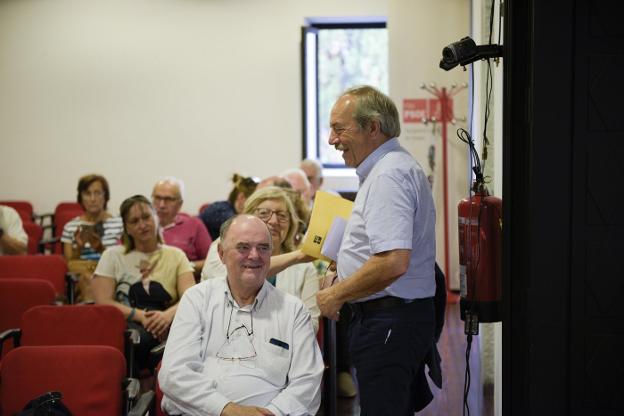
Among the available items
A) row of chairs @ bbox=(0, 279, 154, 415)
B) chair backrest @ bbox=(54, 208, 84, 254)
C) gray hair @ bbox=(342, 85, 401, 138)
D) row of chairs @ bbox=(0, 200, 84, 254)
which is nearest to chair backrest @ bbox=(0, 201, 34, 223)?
row of chairs @ bbox=(0, 200, 84, 254)

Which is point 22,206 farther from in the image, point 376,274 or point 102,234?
point 376,274

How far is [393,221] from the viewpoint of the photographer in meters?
2.64

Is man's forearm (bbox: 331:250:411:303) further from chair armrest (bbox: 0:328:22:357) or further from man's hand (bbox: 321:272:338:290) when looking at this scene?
chair armrest (bbox: 0:328:22:357)

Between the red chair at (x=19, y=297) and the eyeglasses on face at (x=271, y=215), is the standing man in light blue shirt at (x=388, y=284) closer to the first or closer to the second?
the eyeglasses on face at (x=271, y=215)

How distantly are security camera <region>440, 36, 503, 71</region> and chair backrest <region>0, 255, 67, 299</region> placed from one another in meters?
3.38

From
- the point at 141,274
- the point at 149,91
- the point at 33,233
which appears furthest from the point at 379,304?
the point at 149,91

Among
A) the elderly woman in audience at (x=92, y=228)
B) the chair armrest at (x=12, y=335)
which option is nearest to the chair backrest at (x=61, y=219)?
the elderly woman in audience at (x=92, y=228)

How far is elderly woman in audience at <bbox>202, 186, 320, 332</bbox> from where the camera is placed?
3.91 meters

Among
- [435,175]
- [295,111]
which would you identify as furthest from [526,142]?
[295,111]

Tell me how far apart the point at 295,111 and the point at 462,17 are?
2230 millimetres

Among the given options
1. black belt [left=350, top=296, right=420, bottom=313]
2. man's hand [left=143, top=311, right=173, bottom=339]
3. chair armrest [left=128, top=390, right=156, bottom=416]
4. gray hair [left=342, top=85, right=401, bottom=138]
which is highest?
gray hair [left=342, top=85, right=401, bottom=138]

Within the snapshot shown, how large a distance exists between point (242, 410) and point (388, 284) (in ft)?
2.21

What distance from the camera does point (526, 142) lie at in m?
2.41

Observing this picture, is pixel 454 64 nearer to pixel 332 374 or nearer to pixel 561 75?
pixel 561 75
